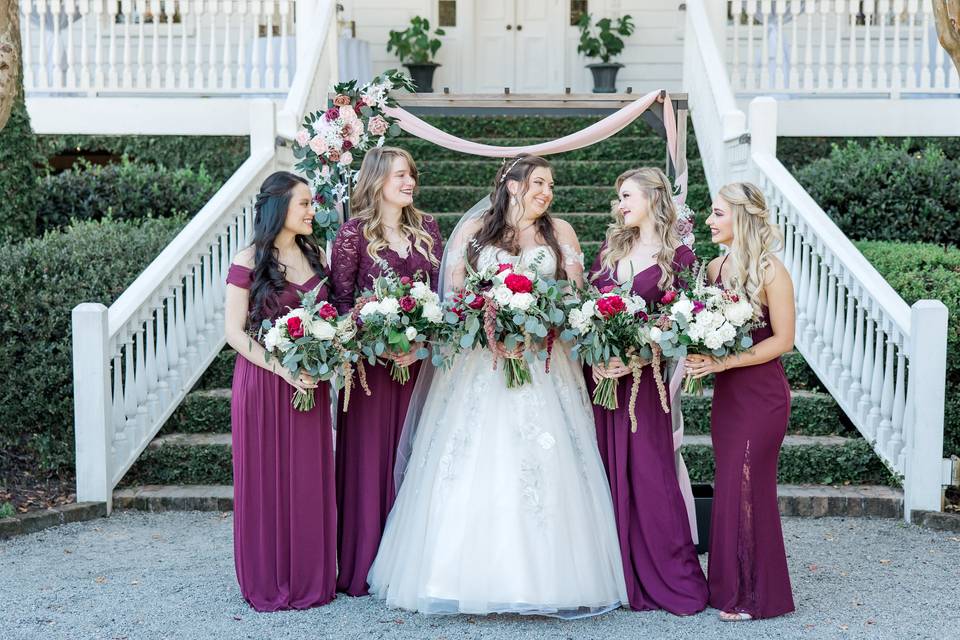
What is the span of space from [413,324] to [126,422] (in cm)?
279

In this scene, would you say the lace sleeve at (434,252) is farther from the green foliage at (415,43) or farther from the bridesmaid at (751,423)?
the green foliage at (415,43)

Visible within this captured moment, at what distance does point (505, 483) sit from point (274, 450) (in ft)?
3.45

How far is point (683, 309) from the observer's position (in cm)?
454

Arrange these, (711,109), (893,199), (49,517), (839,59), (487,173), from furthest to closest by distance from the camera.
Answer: (839,59)
(487,173)
(711,109)
(893,199)
(49,517)

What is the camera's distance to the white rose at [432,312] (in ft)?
15.3

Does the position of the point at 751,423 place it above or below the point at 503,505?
above

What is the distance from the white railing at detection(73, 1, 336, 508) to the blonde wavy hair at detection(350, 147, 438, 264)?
2020mm

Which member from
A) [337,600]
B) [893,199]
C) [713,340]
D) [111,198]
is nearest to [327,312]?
[337,600]

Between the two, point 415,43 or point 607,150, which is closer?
point 607,150

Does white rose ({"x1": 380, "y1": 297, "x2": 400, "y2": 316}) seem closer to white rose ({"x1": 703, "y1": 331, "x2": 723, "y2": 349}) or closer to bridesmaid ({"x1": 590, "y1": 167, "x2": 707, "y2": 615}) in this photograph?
bridesmaid ({"x1": 590, "y1": 167, "x2": 707, "y2": 615})

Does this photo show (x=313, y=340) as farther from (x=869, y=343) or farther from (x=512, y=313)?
(x=869, y=343)

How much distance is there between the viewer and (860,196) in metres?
9.38

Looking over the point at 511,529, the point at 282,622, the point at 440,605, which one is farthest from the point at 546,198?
the point at 282,622

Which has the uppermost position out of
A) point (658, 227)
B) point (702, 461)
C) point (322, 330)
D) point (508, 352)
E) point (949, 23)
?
point (949, 23)
